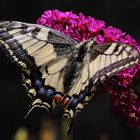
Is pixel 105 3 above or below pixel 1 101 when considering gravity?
above

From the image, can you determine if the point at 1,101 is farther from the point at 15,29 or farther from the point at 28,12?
the point at 15,29

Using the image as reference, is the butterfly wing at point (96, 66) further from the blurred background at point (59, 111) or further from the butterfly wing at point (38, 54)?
the blurred background at point (59, 111)

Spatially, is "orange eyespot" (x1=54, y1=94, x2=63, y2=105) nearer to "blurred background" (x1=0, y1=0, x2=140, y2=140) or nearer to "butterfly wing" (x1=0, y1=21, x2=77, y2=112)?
"butterfly wing" (x1=0, y1=21, x2=77, y2=112)

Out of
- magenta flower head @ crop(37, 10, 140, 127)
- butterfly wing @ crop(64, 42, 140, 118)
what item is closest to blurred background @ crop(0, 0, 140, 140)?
magenta flower head @ crop(37, 10, 140, 127)

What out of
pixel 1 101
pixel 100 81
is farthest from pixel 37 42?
pixel 1 101

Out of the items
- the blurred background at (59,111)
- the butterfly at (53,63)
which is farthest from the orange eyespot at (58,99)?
the blurred background at (59,111)

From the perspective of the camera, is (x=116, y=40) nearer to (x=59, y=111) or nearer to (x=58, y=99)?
(x=58, y=99)

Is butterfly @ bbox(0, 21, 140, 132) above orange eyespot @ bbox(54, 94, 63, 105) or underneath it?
above
